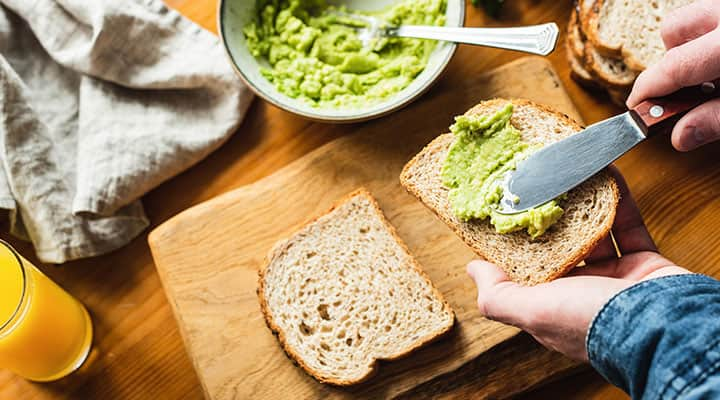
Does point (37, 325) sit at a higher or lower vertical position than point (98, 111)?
lower

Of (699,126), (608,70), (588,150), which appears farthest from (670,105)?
(608,70)

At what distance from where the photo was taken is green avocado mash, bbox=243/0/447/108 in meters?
2.41

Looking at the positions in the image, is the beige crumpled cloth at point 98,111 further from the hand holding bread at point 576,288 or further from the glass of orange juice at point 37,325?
the hand holding bread at point 576,288

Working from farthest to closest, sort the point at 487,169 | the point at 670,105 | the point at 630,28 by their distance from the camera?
the point at 630,28 < the point at 487,169 < the point at 670,105

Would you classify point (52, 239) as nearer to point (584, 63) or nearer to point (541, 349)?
point (541, 349)

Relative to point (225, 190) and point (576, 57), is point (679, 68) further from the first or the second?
point (225, 190)

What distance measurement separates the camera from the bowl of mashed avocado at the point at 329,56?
2.36 m

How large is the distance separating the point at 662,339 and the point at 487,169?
2.33ft

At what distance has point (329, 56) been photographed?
2471 mm

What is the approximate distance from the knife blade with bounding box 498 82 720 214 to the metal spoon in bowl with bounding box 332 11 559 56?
0.38 m

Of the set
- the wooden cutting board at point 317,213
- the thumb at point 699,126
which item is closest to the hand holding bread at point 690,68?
the thumb at point 699,126

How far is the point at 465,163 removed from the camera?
212 centimetres

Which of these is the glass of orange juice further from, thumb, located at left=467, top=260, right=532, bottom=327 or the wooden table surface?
thumb, located at left=467, top=260, right=532, bottom=327

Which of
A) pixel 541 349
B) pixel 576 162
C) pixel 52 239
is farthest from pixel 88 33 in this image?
pixel 541 349
